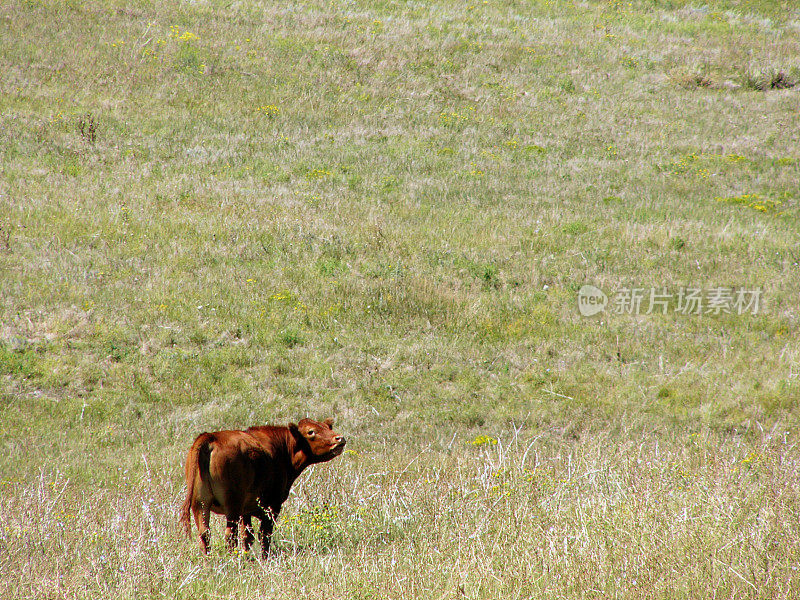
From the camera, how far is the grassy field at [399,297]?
408 centimetres

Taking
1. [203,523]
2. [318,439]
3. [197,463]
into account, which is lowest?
[203,523]

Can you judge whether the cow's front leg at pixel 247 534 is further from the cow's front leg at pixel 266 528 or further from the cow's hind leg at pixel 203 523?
the cow's hind leg at pixel 203 523

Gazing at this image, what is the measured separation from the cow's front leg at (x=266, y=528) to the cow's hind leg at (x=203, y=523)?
39 cm

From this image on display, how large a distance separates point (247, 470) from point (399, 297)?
26.7 feet

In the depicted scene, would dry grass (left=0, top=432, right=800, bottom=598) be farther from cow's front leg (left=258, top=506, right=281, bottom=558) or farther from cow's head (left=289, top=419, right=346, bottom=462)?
cow's head (left=289, top=419, right=346, bottom=462)

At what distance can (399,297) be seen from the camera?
12414 mm

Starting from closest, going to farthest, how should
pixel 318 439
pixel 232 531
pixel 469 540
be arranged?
pixel 469 540, pixel 232 531, pixel 318 439

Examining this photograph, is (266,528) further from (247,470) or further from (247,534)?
(247,470)

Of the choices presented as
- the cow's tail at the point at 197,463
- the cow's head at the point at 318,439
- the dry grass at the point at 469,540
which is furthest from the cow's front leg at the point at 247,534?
the cow's head at the point at 318,439

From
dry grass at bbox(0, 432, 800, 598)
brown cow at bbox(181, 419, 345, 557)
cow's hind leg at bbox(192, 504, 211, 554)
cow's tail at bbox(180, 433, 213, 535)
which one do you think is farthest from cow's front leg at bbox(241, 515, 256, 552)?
cow's tail at bbox(180, 433, 213, 535)

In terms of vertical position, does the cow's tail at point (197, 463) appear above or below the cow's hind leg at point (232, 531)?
above

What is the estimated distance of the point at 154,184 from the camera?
16.5 meters

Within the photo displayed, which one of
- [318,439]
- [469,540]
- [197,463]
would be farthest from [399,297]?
[197,463]

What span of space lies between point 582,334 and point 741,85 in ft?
69.1
